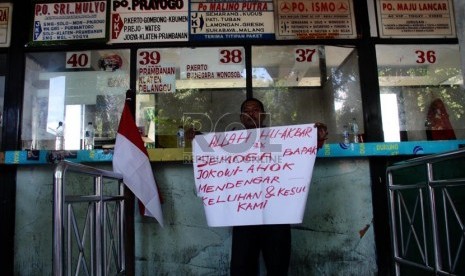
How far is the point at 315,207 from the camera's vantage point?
4.89 meters

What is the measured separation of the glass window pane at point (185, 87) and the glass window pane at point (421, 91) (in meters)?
1.82

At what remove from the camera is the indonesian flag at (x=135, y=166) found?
4.15 metres

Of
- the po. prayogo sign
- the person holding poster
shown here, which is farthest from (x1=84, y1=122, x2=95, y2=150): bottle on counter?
the person holding poster

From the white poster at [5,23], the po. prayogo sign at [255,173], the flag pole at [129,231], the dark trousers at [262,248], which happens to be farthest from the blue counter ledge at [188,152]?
the white poster at [5,23]

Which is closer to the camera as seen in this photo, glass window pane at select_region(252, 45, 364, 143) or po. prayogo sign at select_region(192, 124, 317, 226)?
po. prayogo sign at select_region(192, 124, 317, 226)

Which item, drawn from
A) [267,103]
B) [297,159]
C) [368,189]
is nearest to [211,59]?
[267,103]

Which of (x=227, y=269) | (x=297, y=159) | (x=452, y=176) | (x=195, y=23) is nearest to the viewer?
(x=452, y=176)

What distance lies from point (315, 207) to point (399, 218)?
105 cm

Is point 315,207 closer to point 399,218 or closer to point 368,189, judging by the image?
point 368,189

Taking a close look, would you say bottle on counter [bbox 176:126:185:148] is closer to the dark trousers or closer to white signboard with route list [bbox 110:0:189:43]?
white signboard with route list [bbox 110:0:189:43]

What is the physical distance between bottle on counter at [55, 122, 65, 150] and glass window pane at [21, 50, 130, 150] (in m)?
0.03

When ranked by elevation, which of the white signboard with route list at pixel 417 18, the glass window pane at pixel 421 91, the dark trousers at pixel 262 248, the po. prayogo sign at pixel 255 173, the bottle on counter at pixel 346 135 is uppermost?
the white signboard with route list at pixel 417 18

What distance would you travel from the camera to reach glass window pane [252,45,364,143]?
17.7 feet

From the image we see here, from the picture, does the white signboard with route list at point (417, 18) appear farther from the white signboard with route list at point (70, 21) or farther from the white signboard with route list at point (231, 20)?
the white signboard with route list at point (70, 21)
